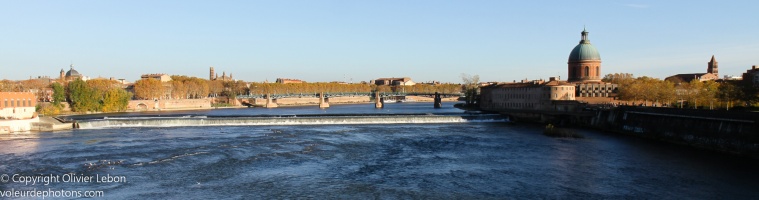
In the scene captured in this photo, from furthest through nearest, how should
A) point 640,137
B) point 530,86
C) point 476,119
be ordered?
point 530,86 → point 476,119 → point 640,137

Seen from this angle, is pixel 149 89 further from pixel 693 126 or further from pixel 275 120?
pixel 693 126

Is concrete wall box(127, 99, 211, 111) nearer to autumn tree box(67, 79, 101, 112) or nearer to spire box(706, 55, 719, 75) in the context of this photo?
autumn tree box(67, 79, 101, 112)

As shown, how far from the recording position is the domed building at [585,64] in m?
84.0

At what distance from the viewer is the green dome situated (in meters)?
84.3

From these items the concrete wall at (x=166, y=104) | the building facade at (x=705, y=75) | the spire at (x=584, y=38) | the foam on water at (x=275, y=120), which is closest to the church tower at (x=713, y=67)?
the building facade at (x=705, y=75)

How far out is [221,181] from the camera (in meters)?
25.5

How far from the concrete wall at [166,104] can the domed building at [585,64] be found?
71.7 meters

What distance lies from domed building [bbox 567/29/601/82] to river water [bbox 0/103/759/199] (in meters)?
37.3

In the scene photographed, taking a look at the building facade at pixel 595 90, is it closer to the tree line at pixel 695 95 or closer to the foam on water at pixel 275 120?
the tree line at pixel 695 95

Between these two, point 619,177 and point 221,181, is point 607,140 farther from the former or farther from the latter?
point 221,181

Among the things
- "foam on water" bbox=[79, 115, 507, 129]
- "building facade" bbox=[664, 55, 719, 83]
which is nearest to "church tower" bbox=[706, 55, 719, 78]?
"building facade" bbox=[664, 55, 719, 83]

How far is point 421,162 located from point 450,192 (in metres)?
8.17

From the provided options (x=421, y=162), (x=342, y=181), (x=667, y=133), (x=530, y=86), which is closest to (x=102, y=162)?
(x=342, y=181)

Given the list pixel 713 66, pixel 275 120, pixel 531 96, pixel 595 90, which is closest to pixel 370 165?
pixel 275 120
